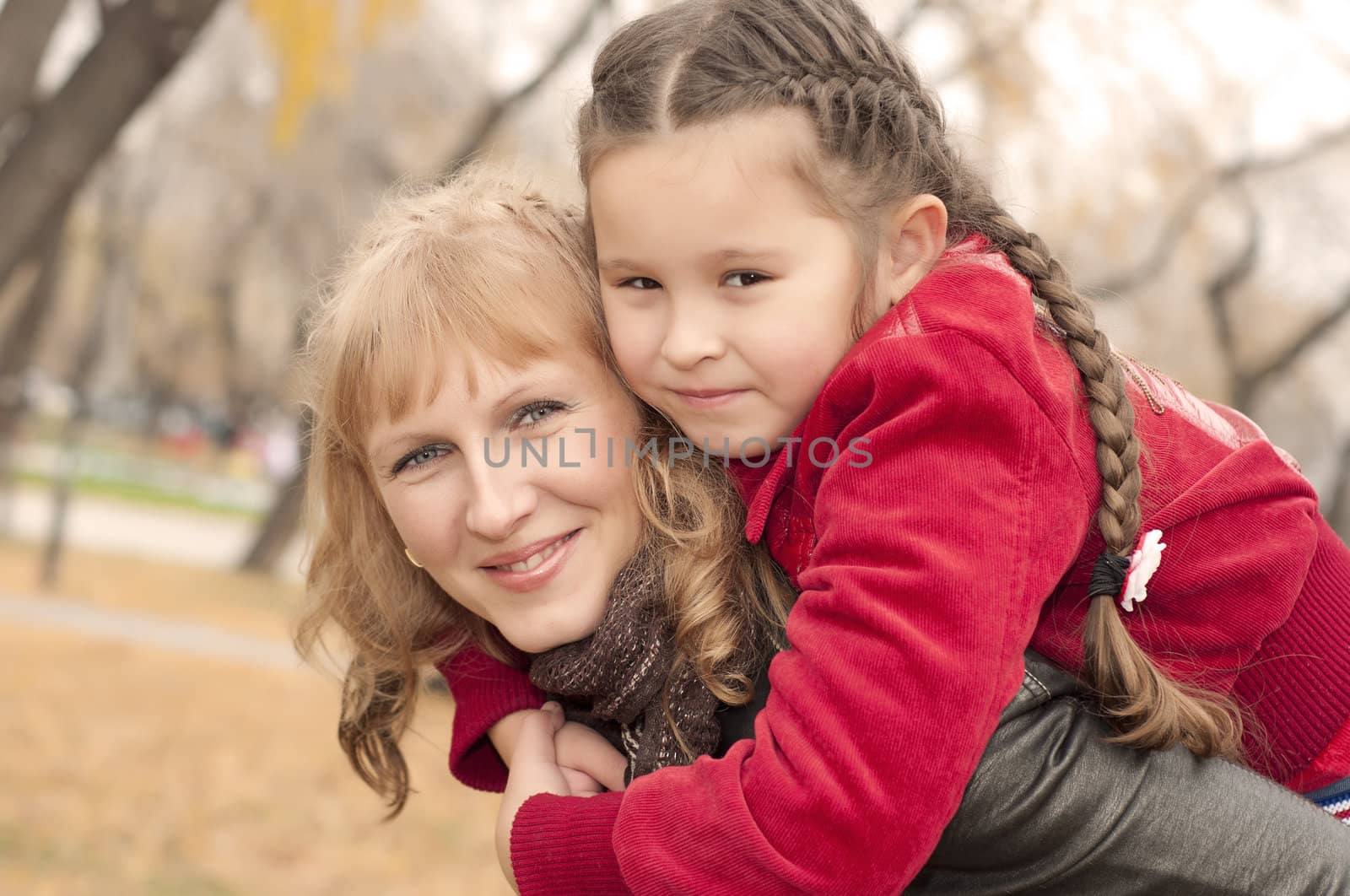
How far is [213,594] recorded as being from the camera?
1445cm

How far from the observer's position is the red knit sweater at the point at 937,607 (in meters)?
1.58

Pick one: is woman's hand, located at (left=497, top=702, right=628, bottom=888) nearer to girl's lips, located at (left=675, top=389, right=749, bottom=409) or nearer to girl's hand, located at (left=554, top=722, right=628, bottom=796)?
girl's hand, located at (left=554, top=722, right=628, bottom=796)

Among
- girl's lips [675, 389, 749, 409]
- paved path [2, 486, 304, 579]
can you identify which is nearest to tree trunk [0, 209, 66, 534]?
paved path [2, 486, 304, 579]

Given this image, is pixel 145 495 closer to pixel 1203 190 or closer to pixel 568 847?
pixel 1203 190

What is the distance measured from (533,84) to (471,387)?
10.4 meters

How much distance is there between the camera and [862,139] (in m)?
1.96

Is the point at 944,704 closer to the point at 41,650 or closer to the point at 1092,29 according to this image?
the point at 41,650

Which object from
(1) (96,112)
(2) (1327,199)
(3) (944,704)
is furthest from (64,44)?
(2) (1327,199)

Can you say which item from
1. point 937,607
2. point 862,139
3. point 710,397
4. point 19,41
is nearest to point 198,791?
point 19,41

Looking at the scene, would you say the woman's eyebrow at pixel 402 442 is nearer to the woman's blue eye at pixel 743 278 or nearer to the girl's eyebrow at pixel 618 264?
the girl's eyebrow at pixel 618 264

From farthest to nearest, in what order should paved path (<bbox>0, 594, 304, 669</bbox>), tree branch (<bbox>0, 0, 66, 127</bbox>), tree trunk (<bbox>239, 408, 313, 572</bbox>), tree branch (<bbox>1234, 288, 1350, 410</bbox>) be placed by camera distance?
tree trunk (<bbox>239, 408, 313, 572</bbox>), tree branch (<bbox>1234, 288, 1350, 410</bbox>), paved path (<bbox>0, 594, 304, 669</bbox>), tree branch (<bbox>0, 0, 66, 127</bbox>)

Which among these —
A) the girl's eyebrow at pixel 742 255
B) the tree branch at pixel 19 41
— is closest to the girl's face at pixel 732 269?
the girl's eyebrow at pixel 742 255

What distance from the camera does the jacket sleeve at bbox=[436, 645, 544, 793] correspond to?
241 cm

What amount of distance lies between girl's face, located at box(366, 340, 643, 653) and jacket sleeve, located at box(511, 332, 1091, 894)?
480mm
